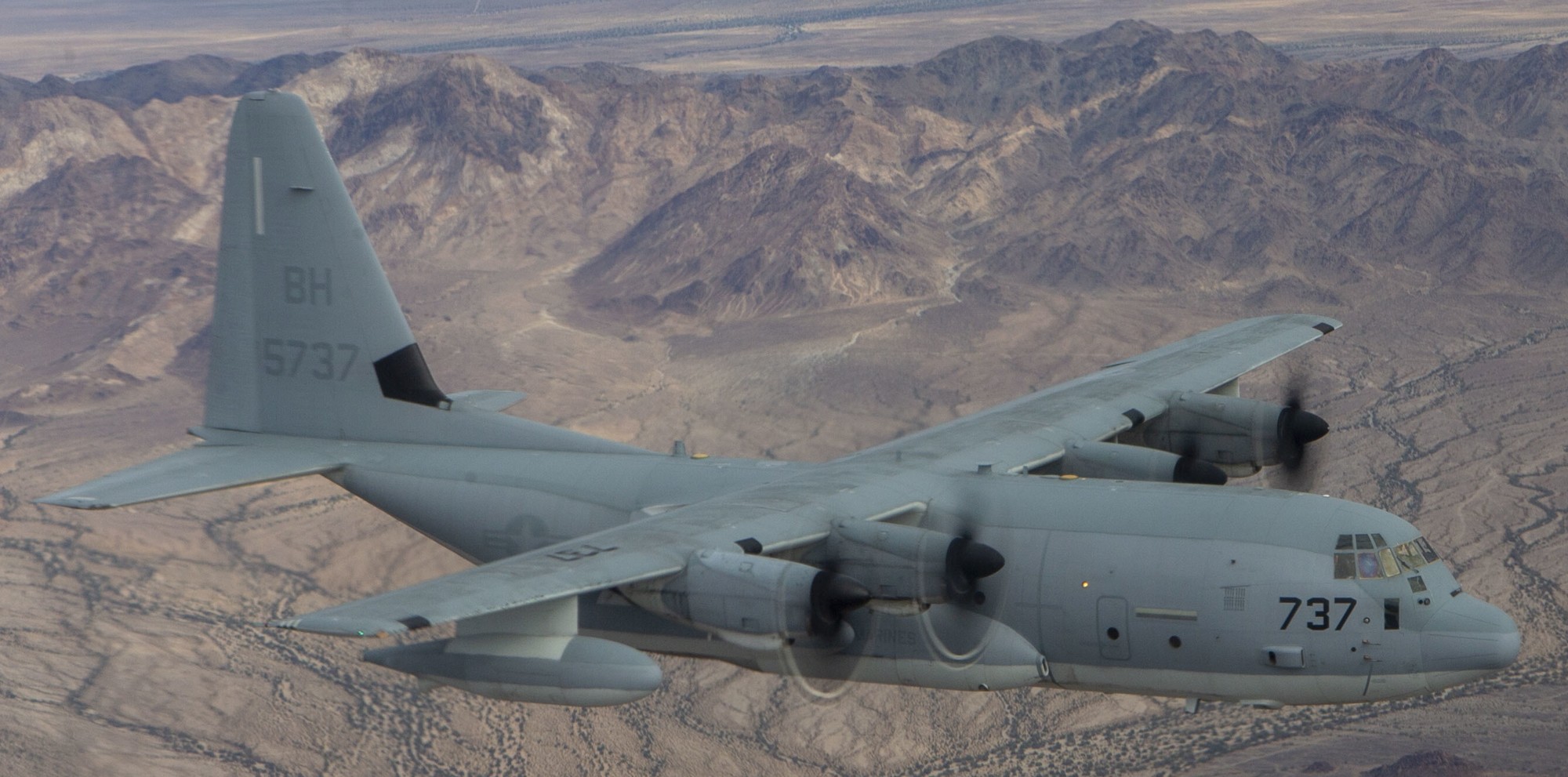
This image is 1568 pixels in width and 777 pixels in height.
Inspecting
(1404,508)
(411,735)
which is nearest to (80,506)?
(411,735)

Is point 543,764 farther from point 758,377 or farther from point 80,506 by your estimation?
point 758,377

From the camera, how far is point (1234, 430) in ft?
136

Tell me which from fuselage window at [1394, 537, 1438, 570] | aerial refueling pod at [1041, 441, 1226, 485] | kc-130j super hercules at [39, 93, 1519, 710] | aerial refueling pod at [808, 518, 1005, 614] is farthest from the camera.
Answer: aerial refueling pod at [1041, 441, 1226, 485]

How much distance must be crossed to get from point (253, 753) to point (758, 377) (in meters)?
100

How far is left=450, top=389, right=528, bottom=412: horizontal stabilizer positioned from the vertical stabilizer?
0.55 meters

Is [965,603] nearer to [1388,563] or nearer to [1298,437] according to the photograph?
[1388,563]

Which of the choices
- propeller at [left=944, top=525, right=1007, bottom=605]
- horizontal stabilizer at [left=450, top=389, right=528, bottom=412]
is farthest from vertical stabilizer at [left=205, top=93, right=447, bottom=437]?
propeller at [left=944, top=525, right=1007, bottom=605]

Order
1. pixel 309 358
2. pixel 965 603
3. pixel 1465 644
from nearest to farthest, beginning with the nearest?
1. pixel 1465 644
2. pixel 965 603
3. pixel 309 358

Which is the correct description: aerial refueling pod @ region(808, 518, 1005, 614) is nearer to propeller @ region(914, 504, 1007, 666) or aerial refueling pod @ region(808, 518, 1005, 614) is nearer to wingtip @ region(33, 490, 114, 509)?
propeller @ region(914, 504, 1007, 666)

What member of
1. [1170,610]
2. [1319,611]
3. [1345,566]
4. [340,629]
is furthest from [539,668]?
[1345,566]

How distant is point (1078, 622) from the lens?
3173 centimetres

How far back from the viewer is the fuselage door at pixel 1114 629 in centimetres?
3139

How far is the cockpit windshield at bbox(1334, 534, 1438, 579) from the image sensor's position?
3014 cm

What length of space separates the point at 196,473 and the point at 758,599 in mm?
19500
